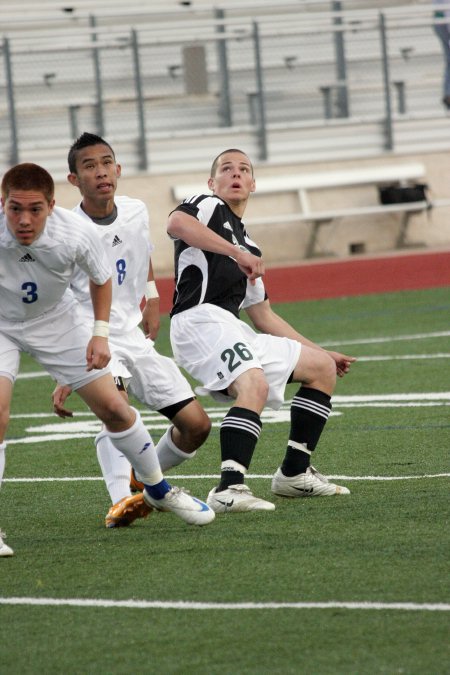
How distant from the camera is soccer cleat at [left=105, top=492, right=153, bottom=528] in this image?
5.94 metres

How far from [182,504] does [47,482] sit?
1654mm

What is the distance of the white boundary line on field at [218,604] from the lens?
423 cm

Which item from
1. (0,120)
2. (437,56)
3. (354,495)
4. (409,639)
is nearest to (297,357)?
(354,495)

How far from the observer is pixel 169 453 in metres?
6.51

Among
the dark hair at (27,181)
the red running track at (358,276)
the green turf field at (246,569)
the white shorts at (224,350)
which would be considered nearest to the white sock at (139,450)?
the green turf field at (246,569)

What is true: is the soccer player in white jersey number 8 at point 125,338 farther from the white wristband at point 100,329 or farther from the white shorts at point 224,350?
the white wristband at point 100,329

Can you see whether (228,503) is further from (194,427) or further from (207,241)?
(207,241)

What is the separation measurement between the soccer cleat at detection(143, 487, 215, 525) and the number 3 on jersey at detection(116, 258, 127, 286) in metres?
1.21

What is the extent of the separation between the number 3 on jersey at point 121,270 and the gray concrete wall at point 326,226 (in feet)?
40.8

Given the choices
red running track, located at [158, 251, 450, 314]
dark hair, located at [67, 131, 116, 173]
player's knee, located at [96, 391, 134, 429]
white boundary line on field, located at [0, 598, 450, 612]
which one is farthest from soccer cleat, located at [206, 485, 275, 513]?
red running track, located at [158, 251, 450, 314]

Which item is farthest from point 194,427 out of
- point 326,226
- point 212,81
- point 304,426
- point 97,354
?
point 212,81

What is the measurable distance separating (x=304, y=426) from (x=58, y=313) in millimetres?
1364

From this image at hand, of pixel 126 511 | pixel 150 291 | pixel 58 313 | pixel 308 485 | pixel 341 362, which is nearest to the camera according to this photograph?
pixel 58 313

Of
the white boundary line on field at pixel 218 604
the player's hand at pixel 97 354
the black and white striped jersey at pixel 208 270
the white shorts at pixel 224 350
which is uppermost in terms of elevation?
the black and white striped jersey at pixel 208 270
